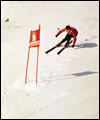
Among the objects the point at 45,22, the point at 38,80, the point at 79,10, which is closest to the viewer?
the point at 38,80

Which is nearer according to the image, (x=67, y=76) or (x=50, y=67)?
(x=67, y=76)

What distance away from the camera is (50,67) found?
5.82 m

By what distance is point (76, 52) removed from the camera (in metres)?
6.33

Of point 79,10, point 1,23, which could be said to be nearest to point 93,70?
point 79,10

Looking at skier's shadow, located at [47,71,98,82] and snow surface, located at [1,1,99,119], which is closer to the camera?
snow surface, located at [1,1,99,119]

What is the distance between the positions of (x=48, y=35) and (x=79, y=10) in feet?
8.46

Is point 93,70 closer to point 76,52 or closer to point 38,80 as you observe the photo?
point 76,52

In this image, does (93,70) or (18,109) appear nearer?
(18,109)

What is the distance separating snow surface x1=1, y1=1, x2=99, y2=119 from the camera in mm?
4723

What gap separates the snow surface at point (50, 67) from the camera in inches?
186

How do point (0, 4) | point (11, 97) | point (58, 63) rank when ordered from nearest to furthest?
point (11, 97) < point (58, 63) < point (0, 4)

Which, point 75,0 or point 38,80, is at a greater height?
point 75,0

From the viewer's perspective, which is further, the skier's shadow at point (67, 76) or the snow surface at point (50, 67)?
the skier's shadow at point (67, 76)

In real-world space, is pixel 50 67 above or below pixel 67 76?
above
